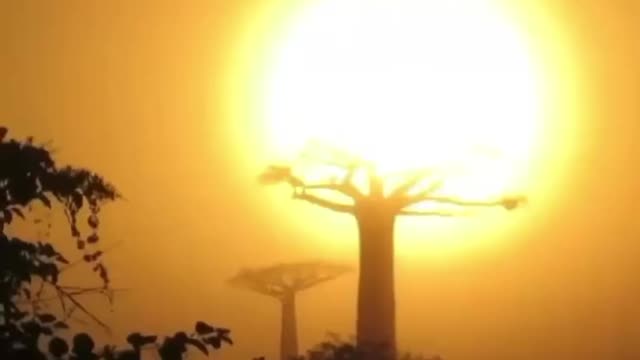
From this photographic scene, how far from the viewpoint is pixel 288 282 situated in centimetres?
334

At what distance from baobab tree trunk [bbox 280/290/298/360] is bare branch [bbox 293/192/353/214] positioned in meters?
0.31

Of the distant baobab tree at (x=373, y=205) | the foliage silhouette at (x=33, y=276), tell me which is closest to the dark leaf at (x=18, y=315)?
the foliage silhouette at (x=33, y=276)

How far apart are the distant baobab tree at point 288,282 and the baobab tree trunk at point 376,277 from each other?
0.43 feet

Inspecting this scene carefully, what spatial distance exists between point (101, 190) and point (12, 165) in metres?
0.15

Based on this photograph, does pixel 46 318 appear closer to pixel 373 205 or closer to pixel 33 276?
pixel 33 276

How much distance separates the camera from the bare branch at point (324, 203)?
10.6 feet

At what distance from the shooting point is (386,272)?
3.23m

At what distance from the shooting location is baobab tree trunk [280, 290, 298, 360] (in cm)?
336

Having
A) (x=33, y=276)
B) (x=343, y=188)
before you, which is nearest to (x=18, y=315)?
(x=33, y=276)

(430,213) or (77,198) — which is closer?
(77,198)

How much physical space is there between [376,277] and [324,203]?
0.27m

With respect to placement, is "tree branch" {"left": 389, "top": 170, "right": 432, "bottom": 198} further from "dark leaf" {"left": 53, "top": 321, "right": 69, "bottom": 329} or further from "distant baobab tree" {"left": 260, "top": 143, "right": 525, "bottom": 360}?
"dark leaf" {"left": 53, "top": 321, "right": 69, "bottom": 329}

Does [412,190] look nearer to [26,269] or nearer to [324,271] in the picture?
[324,271]

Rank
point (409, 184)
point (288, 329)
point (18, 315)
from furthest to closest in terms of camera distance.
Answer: point (288, 329) < point (409, 184) < point (18, 315)
